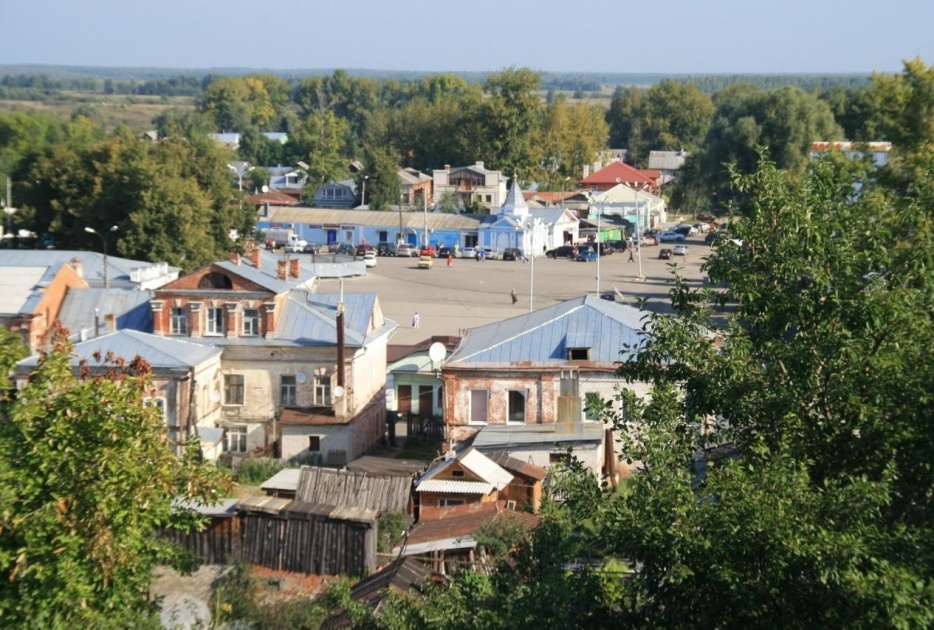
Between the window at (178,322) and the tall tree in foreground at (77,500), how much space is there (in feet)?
49.5

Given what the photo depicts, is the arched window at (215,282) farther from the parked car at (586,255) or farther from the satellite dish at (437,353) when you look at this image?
the parked car at (586,255)

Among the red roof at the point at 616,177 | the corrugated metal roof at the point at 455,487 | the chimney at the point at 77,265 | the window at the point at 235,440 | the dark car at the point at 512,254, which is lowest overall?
the dark car at the point at 512,254

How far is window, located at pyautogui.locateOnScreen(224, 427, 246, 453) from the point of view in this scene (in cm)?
2348

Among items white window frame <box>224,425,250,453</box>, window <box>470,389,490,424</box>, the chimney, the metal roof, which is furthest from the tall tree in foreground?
the chimney

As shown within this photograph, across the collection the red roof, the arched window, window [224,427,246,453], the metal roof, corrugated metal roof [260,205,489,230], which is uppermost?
the arched window

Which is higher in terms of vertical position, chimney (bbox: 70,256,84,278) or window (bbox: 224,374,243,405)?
chimney (bbox: 70,256,84,278)

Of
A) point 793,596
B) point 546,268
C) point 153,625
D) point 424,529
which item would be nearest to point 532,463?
point 424,529

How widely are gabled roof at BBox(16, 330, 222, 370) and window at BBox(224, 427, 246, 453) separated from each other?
1.57m

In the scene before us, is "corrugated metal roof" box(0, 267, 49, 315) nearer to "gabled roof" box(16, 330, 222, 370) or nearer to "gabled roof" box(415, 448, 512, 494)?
"gabled roof" box(16, 330, 222, 370)

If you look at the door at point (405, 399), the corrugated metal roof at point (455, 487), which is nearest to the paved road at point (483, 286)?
the door at point (405, 399)

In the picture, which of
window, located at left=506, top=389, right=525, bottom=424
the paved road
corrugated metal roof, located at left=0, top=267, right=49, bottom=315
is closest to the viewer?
window, located at left=506, top=389, right=525, bottom=424

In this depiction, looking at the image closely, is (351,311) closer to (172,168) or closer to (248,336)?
(248,336)

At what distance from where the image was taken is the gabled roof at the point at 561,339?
2127 centimetres

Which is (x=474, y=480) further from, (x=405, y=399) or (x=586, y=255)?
(x=586, y=255)
